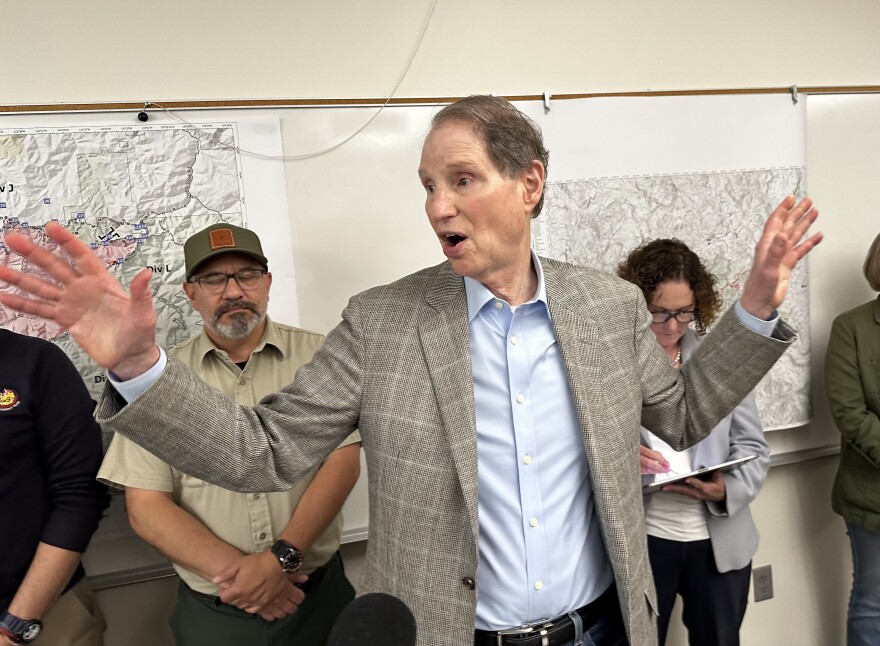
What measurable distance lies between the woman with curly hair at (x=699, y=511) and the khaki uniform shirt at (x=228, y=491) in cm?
94

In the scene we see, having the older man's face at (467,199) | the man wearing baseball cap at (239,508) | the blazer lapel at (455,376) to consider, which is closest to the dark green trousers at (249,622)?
the man wearing baseball cap at (239,508)

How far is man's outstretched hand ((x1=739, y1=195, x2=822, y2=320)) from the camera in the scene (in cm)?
114

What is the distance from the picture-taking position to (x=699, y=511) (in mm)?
1973

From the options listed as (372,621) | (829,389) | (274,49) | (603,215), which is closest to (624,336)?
(372,621)

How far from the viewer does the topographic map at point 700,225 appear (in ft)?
7.61

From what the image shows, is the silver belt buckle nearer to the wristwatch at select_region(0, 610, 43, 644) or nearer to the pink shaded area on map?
the wristwatch at select_region(0, 610, 43, 644)

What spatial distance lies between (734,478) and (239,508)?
137 cm

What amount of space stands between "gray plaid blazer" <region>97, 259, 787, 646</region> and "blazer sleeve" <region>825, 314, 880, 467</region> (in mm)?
1359

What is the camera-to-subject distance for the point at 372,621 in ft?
1.42

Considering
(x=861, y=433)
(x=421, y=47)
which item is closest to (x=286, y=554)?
(x=421, y=47)

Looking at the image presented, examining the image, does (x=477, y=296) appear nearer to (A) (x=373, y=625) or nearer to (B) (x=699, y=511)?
(A) (x=373, y=625)

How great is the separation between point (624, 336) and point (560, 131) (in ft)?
3.97

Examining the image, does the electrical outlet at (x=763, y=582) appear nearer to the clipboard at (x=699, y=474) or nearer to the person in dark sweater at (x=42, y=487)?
the clipboard at (x=699, y=474)

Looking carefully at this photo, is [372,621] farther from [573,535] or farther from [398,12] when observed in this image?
[398,12]
